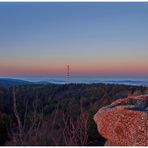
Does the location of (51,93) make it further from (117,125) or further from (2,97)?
(117,125)

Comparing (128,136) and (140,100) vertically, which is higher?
(140,100)

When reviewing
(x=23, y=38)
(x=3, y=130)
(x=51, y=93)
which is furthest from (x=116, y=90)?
(x=3, y=130)

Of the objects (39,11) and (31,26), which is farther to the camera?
(31,26)

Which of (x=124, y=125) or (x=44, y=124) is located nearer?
(x=124, y=125)

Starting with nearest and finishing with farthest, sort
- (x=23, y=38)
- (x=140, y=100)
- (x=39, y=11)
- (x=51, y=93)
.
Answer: (x=140, y=100) → (x=39, y=11) → (x=23, y=38) → (x=51, y=93)

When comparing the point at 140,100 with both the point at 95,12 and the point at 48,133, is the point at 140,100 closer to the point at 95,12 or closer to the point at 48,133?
the point at 48,133

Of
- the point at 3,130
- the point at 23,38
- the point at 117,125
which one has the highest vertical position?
the point at 23,38

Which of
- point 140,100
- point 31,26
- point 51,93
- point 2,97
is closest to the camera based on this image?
point 140,100
